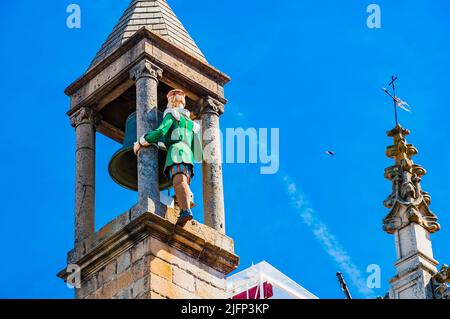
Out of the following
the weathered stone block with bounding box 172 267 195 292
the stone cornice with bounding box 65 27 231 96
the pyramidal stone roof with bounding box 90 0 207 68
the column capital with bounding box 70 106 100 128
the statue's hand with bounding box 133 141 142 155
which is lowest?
the weathered stone block with bounding box 172 267 195 292

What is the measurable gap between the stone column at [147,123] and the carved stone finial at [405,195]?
5188mm

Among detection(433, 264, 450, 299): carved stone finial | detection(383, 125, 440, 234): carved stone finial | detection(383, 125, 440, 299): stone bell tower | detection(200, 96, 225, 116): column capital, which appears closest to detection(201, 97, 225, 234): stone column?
detection(200, 96, 225, 116): column capital

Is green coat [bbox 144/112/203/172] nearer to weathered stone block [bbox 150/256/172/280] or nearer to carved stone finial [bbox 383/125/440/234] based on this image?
weathered stone block [bbox 150/256/172/280]

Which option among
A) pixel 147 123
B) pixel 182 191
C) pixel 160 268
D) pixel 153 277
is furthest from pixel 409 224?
pixel 153 277

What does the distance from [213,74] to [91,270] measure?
185 inches

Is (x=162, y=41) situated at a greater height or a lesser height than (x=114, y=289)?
greater

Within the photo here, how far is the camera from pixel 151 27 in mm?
42531

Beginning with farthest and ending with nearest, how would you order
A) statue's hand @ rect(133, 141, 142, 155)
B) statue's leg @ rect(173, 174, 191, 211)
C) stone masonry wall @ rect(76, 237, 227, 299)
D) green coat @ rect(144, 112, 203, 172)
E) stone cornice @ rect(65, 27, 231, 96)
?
1. stone cornice @ rect(65, 27, 231, 96)
2. statue's hand @ rect(133, 141, 142, 155)
3. green coat @ rect(144, 112, 203, 172)
4. statue's leg @ rect(173, 174, 191, 211)
5. stone masonry wall @ rect(76, 237, 227, 299)

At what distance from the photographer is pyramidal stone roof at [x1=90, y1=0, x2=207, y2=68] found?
4231 cm

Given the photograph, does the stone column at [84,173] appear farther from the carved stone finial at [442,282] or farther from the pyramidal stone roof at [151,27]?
the carved stone finial at [442,282]

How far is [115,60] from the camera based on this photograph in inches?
1651

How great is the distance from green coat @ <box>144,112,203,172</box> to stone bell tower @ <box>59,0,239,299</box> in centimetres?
24
